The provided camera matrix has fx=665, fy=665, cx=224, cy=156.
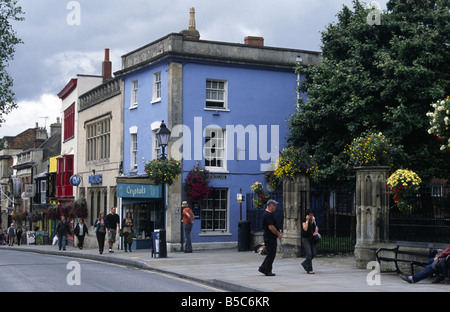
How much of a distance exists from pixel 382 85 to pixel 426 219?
10.2m

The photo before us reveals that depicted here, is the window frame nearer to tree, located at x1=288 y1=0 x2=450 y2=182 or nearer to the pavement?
tree, located at x1=288 y1=0 x2=450 y2=182

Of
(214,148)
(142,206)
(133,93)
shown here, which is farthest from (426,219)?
(133,93)

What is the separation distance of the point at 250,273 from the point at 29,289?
233 inches

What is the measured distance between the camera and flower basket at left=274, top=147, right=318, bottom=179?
71.6 feet

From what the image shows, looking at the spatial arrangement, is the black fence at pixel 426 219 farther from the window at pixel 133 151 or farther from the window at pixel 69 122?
the window at pixel 69 122

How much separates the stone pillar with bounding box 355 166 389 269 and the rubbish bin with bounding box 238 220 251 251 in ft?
29.0

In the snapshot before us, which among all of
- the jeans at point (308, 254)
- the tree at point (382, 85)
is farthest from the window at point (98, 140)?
the jeans at point (308, 254)

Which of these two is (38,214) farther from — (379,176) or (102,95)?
(379,176)

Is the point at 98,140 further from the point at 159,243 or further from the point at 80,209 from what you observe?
the point at 159,243

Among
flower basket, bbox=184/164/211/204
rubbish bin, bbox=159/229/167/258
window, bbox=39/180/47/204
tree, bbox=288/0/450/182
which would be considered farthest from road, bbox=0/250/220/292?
window, bbox=39/180/47/204

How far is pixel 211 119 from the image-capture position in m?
30.2

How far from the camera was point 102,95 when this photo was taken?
1532 inches

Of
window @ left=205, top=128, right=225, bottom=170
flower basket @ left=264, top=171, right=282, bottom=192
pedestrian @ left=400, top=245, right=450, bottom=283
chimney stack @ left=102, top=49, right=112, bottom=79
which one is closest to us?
pedestrian @ left=400, top=245, right=450, bottom=283
